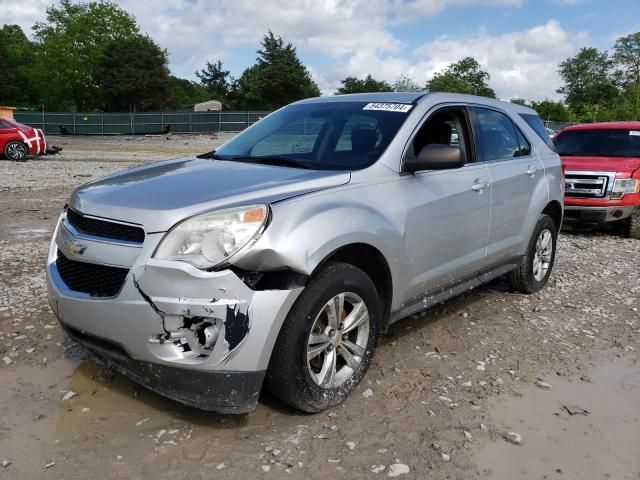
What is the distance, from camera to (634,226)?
8.65m

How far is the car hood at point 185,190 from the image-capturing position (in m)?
2.76

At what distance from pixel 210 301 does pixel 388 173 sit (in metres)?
1.44

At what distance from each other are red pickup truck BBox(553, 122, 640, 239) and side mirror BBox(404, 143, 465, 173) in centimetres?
572

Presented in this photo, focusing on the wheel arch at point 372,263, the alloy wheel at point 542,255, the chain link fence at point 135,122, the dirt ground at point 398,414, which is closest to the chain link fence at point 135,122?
the chain link fence at point 135,122

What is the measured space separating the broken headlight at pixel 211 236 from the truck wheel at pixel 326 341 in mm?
414

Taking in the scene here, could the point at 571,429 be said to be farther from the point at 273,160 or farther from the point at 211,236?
the point at 273,160

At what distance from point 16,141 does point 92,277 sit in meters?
18.5

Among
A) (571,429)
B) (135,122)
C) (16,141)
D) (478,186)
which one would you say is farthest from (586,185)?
(135,122)

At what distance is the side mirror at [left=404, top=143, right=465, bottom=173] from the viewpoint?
3.54 m

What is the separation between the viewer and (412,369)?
3.78 metres

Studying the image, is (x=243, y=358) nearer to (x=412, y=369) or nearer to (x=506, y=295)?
(x=412, y=369)

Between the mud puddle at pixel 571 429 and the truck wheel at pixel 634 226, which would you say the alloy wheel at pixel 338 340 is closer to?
the mud puddle at pixel 571 429

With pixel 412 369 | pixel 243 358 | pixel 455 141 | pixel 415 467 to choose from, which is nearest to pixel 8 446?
pixel 243 358

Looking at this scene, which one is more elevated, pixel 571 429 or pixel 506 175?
pixel 506 175
